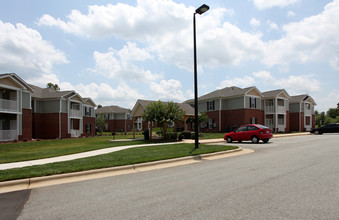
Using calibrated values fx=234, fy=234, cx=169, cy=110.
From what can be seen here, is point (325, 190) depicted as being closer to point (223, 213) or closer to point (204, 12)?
point (223, 213)

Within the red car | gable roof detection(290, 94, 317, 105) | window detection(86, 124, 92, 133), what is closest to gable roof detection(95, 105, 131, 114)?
window detection(86, 124, 92, 133)

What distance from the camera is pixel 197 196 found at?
522 cm

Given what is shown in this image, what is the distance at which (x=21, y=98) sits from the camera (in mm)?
25219

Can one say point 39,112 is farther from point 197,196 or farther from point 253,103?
point 197,196

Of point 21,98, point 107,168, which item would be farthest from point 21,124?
point 107,168

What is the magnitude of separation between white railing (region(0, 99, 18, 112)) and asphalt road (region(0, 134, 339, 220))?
2177 cm

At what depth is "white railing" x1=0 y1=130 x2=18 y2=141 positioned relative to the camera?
2347cm

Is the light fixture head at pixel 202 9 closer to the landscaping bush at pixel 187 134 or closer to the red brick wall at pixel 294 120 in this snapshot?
Result: the landscaping bush at pixel 187 134

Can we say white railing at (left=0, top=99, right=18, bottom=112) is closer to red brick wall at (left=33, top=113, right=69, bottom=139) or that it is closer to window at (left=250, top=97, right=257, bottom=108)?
red brick wall at (left=33, top=113, right=69, bottom=139)

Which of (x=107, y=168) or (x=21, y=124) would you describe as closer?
(x=107, y=168)

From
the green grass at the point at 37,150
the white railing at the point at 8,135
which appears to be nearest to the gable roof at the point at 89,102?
the white railing at the point at 8,135

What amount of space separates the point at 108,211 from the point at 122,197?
0.85 m

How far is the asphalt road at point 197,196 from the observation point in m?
4.26

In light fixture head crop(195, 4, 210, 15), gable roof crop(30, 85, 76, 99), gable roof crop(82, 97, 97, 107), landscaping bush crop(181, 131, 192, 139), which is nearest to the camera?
light fixture head crop(195, 4, 210, 15)
